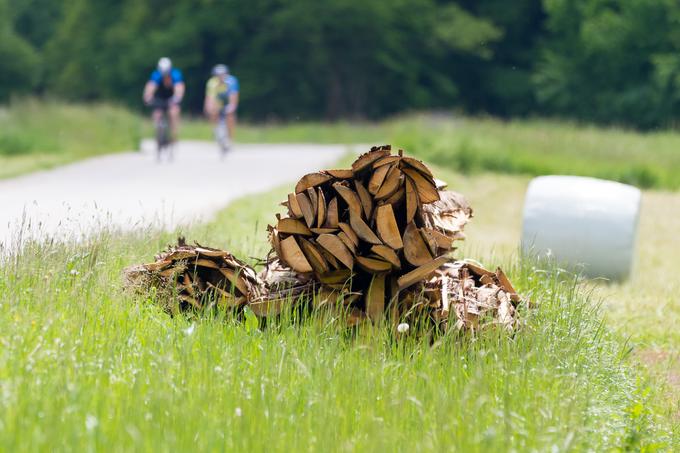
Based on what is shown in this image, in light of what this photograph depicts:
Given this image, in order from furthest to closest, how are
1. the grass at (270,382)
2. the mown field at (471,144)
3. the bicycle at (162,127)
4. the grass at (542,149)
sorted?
the grass at (542,149) → the mown field at (471,144) → the bicycle at (162,127) → the grass at (270,382)

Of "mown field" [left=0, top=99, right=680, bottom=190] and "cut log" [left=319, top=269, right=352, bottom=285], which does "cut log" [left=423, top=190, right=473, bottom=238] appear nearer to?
"cut log" [left=319, top=269, right=352, bottom=285]

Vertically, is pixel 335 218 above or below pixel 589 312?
above

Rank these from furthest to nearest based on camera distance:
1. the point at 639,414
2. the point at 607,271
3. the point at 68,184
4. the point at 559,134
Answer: the point at 559,134
the point at 68,184
the point at 607,271
the point at 639,414

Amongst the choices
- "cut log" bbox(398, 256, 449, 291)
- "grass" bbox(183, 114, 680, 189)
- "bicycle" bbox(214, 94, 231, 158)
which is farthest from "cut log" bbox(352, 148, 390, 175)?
"bicycle" bbox(214, 94, 231, 158)

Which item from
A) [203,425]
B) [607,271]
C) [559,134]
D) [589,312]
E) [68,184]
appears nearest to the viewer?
[203,425]

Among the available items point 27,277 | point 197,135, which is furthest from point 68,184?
point 197,135

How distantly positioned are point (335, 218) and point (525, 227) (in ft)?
16.9

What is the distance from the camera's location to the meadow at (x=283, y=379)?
4.44 m

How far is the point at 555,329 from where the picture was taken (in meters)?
6.63

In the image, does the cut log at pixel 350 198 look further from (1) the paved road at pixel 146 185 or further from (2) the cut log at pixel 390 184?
(1) the paved road at pixel 146 185

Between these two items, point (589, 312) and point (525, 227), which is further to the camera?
point (525, 227)

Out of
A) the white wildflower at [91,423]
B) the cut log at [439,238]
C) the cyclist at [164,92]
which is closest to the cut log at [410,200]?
the cut log at [439,238]

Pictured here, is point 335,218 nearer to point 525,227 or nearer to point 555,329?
point 555,329

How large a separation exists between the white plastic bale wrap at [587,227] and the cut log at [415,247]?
452 cm
